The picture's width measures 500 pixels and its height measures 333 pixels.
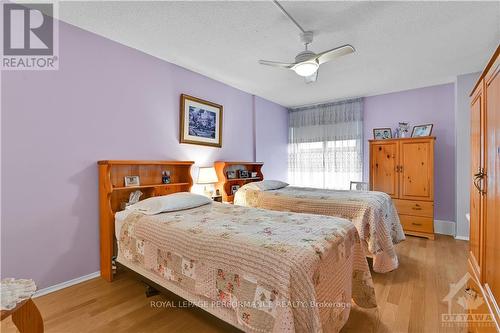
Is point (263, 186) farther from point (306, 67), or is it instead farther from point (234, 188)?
point (306, 67)

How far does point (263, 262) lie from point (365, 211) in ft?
5.87

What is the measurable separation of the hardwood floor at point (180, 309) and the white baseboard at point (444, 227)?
1.59 meters

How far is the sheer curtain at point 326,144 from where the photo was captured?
4828mm

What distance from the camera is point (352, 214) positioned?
2.68 m

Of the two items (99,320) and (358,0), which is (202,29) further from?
(99,320)

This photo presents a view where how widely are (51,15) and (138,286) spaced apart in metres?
2.72

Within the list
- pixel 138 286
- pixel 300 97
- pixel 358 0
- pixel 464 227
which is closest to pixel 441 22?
pixel 358 0

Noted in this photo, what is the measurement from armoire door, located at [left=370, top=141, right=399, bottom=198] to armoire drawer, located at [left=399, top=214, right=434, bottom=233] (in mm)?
410

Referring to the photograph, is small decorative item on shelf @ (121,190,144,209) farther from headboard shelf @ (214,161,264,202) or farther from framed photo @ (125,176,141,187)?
headboard shelf @ (214,161,264,202)

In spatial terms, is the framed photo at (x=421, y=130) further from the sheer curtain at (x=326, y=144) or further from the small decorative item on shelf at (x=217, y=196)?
the small decorative item on shelf at (x=217, y=196)

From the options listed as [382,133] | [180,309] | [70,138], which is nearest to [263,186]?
[180,309]

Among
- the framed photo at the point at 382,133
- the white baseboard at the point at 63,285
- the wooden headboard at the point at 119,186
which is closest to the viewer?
the white baseboard at the point at 63,285

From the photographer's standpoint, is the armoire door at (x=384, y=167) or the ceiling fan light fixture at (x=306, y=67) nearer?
the ceiling fan light fixture at (x=306, y=67)

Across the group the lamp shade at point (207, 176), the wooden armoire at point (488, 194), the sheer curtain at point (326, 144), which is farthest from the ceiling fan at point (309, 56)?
the sheer curtain at point (326, 144)
